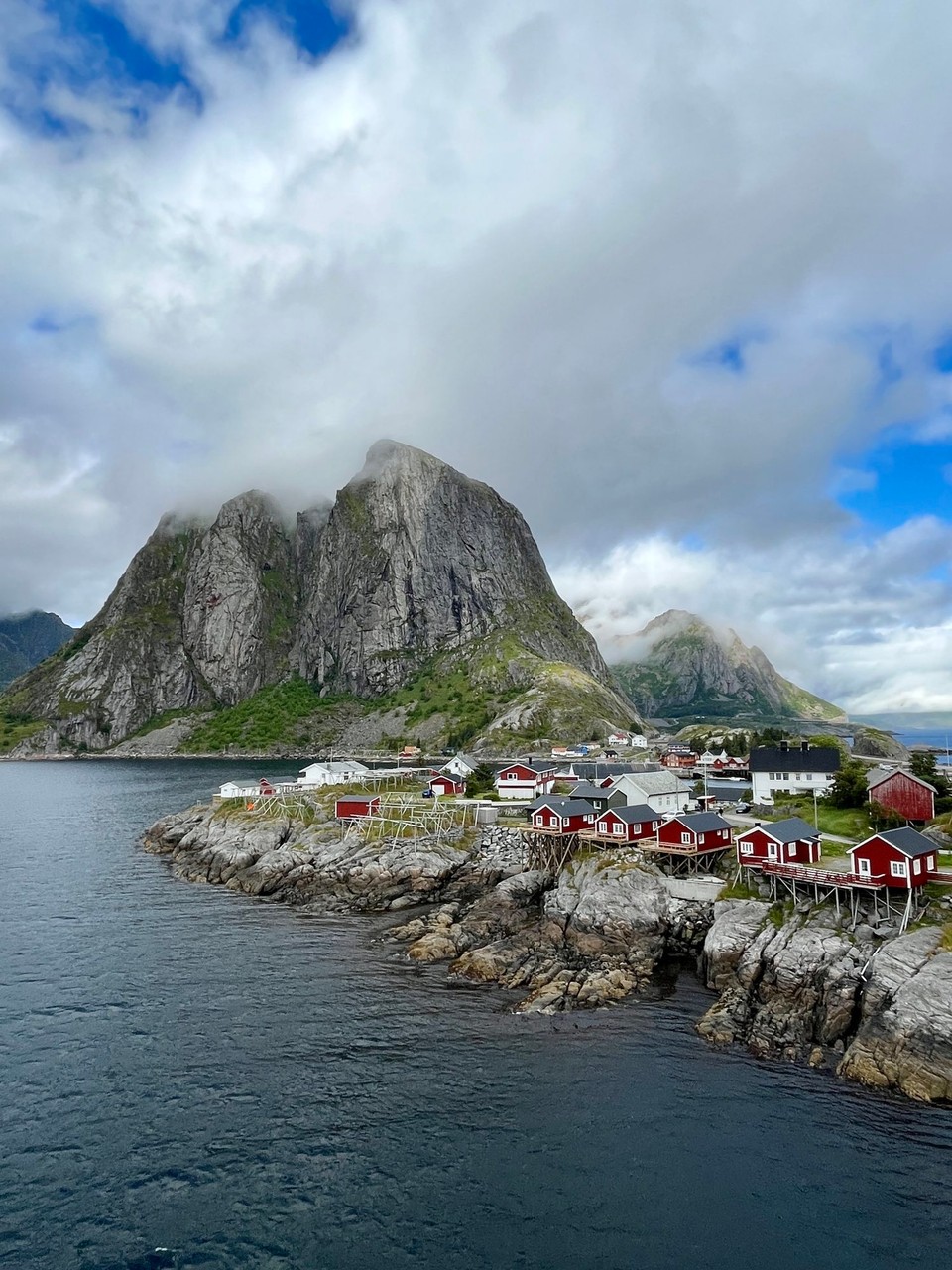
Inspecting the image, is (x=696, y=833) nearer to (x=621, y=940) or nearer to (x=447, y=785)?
(x=621, y=940)

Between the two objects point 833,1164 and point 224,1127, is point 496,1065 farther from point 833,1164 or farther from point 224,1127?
point 833,1164

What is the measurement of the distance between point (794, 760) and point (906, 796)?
26323 mm

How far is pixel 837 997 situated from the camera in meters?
39.5

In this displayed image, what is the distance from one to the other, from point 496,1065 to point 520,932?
63.4 feet

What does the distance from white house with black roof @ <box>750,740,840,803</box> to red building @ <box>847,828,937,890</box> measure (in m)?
40.1

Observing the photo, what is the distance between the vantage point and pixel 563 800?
74312mm

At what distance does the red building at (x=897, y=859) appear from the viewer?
→ 45.9 meters

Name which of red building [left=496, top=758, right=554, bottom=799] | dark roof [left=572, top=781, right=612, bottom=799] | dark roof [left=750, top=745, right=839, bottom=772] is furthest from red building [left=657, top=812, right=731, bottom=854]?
red building [left=496, top=758, right=554, bottom=799]

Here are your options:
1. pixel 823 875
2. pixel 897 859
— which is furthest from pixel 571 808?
pixel 897 859

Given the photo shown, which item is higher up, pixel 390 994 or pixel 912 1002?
pixel 912 1002

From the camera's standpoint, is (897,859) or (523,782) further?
(523,782)

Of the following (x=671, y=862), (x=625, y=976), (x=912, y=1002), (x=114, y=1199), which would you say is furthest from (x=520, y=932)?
(x=114, y=1199)

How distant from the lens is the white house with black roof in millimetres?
87625

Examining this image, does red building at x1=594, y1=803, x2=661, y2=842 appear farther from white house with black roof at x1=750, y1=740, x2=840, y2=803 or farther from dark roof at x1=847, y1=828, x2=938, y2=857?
white house with black roof at x1=750, y1=740, x2=840, y2=803
